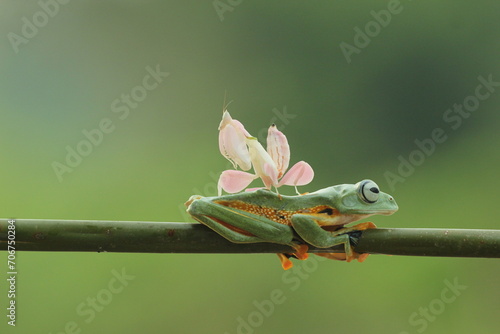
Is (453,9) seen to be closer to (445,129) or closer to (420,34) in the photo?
(420,34)

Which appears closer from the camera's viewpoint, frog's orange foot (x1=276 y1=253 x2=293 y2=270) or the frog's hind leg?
the frog's hind leg

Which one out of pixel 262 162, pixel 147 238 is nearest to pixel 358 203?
pixel 262 162

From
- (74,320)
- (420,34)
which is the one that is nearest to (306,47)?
(420,34)

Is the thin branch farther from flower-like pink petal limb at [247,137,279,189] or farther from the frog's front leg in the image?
flower-like pink petal limb at [247,137,279,189]

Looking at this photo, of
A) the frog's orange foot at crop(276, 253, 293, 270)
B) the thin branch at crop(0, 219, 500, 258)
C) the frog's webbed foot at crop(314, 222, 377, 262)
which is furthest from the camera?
the frog's orange foot at crop(276, 253, 293, 270)

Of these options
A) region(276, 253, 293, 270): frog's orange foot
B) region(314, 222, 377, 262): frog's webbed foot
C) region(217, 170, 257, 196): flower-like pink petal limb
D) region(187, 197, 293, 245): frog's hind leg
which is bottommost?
region(314, 222, 377, 262): frog's webbed foot

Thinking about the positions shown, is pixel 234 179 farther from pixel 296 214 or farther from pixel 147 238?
pixel 147 238

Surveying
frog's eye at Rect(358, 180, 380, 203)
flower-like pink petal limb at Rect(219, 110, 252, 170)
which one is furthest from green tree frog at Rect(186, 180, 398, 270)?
flower-like pink petal limb at Rect(219, 110, 252, 170)
